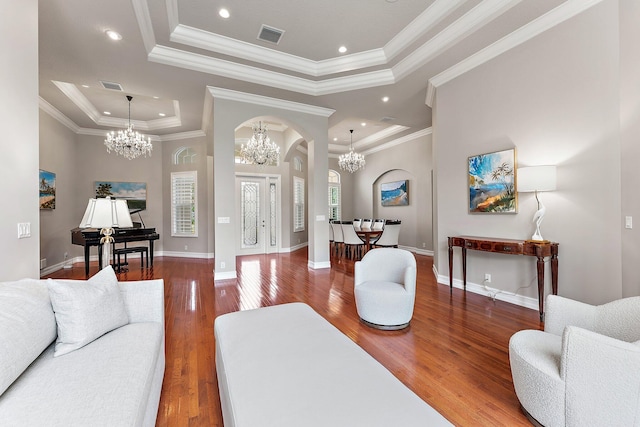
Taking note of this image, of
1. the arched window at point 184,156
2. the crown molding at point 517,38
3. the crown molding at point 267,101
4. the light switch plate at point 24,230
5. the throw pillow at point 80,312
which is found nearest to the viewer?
the throw pillow at point 80,312

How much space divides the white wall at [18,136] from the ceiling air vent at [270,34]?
232 centimetres

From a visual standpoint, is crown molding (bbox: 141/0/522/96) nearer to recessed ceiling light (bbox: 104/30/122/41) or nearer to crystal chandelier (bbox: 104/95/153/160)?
recessed ceiling light (bbox: 104/30/122/41)

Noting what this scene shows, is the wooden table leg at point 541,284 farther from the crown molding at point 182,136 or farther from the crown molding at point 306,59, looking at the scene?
the crown molding at point 182,136

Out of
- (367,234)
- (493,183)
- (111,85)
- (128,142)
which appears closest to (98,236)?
(128,142)

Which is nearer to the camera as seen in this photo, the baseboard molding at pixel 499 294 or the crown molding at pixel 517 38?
the crown molding at pixel 517 38

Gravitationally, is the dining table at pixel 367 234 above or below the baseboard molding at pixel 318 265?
above

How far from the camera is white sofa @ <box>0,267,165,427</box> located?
1054 mm

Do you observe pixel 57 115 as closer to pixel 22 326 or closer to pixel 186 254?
pixel 186 254

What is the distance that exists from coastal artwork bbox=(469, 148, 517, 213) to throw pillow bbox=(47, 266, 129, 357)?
4307mm

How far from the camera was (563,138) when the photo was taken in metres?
3.15

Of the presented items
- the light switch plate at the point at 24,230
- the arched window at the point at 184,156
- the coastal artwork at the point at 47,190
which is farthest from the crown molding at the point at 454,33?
the coastal artwork at the point at 47,190

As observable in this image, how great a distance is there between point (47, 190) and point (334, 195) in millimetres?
7833

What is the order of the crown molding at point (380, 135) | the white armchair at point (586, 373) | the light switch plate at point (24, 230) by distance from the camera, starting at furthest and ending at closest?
the crown molding at point (380, 135) < the light switch plate at point (24, 230) < the white armchair at point (586, 373)

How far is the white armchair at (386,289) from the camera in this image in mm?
2844
